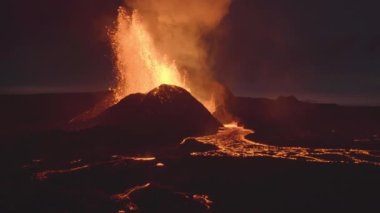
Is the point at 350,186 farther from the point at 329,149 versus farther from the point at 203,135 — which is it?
the point at 203,135

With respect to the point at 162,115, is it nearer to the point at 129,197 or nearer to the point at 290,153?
the point at 290,153

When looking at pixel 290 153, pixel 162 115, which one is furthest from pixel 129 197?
A: pixel 162 115

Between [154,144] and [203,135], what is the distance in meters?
11.1

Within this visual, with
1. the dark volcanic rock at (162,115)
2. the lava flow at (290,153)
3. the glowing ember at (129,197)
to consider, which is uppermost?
the dark volcanic rock at (162,115)

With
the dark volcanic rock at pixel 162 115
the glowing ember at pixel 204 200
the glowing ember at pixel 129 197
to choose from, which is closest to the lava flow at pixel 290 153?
the dark volcanic rock at pixel 162 115

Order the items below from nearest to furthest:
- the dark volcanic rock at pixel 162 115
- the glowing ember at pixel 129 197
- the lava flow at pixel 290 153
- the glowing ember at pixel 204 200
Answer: the glowing ember at pixel 129 197 < the glowing ember at pixel 204 200 < the lava flow at pixel 290 153 < the dark volcanic rock at pixel 162 115

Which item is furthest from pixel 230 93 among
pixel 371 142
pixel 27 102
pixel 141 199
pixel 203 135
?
pixel 141 199

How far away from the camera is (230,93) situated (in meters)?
95.9

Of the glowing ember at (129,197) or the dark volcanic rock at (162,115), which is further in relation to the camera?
the dark volcanic rock at (162,115)

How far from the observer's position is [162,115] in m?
61.2

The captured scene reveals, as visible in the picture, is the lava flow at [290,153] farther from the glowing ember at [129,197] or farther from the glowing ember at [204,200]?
the glowing ember at [204,200]

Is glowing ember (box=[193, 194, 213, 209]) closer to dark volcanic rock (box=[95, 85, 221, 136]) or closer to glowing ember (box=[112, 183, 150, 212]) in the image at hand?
glowing ember (box=[112, 183, 150, 212])

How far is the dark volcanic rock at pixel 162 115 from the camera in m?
58.7

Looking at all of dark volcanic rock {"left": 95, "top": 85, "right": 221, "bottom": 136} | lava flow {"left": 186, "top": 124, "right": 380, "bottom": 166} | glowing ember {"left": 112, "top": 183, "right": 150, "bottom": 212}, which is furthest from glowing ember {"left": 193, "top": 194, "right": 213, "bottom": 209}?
dark volcanic rock {"left": 95, "top": 85, "right": 221, "bottom": 136}
